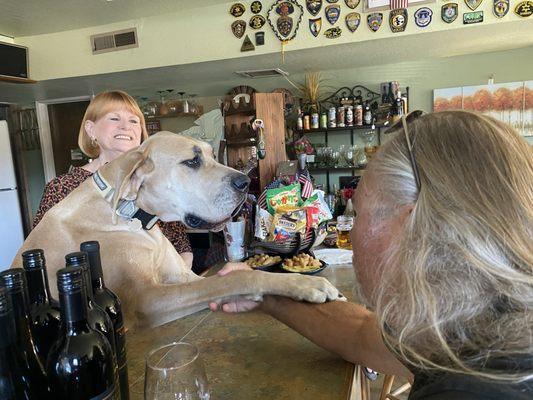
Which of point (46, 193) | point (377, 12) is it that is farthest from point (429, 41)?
point (46, 193)

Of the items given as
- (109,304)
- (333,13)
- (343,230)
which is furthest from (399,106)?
(109,304)

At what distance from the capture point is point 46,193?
1.83 metres

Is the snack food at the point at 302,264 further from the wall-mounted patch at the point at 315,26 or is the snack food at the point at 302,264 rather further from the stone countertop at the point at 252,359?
the wall-mounted patch at the point at 315,26

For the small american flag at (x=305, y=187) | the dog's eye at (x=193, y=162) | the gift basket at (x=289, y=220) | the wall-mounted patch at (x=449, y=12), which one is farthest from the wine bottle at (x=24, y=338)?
the wall-mounted patch at (x=449, y=12)

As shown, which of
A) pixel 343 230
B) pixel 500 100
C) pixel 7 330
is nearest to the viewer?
pixel 7 330

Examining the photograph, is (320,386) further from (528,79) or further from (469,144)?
(528,79)

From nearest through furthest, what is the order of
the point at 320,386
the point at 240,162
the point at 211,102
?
the point at 320,386 < the point at 240,162 < the point at 211,102

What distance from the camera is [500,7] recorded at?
2881 millimetres

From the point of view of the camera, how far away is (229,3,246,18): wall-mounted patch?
3.30 metres

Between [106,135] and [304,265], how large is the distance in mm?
1095

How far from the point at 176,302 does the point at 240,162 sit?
1877 millimetres

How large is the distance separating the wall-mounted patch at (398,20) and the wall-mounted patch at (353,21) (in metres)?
0.24

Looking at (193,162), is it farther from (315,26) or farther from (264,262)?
(315,26)

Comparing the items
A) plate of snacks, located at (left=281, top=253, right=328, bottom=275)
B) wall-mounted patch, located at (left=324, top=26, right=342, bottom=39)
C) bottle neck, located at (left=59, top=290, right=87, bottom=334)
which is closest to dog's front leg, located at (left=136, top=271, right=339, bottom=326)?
plate of snacks, located at (left=281, top=253, right=328, bottom=275)
